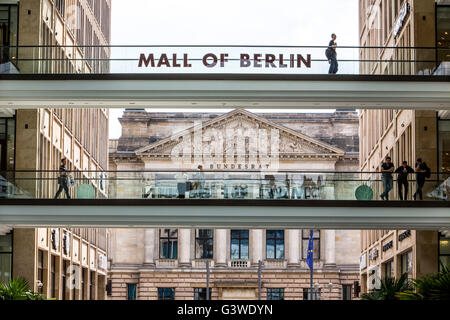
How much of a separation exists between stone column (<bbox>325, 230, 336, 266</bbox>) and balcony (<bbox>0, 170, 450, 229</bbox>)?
146 ft

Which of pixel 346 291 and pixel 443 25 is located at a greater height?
pixel 443 25

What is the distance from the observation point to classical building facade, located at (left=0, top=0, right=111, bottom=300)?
1377 inches

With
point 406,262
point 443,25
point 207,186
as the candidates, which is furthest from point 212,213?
point 443,25

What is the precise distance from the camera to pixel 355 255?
8019 cm

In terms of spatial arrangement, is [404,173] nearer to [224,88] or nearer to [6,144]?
[224,88]

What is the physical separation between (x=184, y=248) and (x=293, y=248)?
9.36 meters

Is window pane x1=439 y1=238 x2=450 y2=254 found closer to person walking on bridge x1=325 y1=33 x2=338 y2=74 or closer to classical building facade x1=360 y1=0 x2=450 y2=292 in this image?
classical building facade x1=360 y1=0 x2=450 y2=292

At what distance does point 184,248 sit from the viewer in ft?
261

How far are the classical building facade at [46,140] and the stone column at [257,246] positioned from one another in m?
27.1

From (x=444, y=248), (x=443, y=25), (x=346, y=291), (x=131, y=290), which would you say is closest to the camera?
(x=444, y=248)

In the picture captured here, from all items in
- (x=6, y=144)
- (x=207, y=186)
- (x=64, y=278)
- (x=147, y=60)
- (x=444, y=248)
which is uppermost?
(x=147, y=60)

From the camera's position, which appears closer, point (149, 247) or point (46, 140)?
point (46, 140)

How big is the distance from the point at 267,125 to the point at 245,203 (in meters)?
44.9
